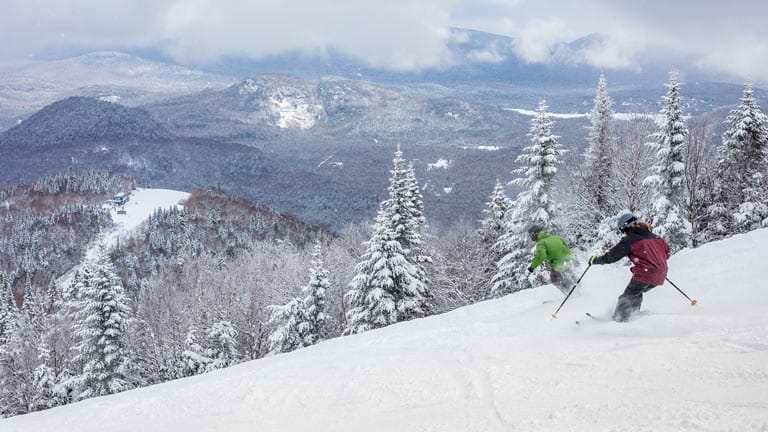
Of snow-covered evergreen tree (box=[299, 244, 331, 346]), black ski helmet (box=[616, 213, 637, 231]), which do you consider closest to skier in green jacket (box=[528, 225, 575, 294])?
black ski helmet (box=[616, 213, 637, 231])

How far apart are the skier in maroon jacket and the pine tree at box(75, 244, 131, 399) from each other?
84.9ft

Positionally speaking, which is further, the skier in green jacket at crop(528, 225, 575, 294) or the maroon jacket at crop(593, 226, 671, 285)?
the skier in green jacket at crop(528, 225, 575, 294)

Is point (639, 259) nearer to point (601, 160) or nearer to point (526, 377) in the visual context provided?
point (526, 377)

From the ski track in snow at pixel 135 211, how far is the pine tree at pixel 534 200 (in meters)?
118

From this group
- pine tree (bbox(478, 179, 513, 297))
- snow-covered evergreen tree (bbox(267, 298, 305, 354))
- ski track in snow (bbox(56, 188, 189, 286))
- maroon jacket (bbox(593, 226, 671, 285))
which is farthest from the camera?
ski track in snow (bbox(56, 188, 189, 286))

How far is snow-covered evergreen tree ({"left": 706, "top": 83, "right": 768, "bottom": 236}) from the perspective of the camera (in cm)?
2055

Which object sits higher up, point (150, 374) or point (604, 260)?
point (604, 260)

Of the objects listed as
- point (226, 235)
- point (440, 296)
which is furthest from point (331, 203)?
point (440, 296)

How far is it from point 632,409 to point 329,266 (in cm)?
3375

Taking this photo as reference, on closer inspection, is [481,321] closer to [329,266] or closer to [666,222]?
[666,222]

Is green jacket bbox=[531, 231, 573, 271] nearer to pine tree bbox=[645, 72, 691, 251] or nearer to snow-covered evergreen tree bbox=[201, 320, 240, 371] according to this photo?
pine tree bbox=[645, 72, 691, 251]

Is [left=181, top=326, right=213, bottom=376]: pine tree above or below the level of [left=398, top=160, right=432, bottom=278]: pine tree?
below

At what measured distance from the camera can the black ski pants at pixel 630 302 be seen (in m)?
6.95

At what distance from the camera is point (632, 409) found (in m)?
4.15
